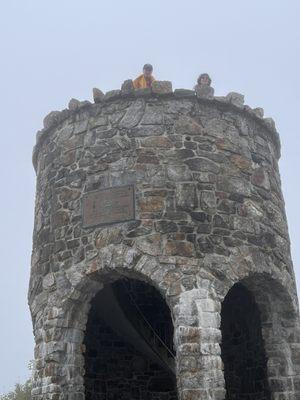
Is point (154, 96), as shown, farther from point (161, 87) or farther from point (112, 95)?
point (112, 95)

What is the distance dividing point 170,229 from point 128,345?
3862 millimetres

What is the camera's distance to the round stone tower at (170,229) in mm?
6586

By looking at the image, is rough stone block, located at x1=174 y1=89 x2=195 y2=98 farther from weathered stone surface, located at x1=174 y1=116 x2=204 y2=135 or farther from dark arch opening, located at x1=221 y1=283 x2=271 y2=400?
dark arch opening, located at x1=221 y1=283 x2=271 y2=400

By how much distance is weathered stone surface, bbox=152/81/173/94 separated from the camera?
7.59m

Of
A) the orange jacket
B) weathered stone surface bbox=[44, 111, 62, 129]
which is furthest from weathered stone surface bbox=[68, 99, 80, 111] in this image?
the orange jacket

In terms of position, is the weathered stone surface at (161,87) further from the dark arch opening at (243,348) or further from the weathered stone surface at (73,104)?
the dark arch opening at (243,348)

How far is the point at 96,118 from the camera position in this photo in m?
7.70

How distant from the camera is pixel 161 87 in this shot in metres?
7.62

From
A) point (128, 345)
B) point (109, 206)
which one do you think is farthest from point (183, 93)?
point (128, 345)

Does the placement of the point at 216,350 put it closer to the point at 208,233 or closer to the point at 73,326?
the point at 208,233

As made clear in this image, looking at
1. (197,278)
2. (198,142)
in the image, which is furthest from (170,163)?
(197,278)

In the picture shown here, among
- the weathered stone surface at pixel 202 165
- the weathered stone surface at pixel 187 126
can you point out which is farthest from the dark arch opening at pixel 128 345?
the weathered stone surface at pixel 187 126

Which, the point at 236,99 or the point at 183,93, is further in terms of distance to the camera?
the point at 236,99

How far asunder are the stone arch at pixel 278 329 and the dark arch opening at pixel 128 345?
73.7 inches
